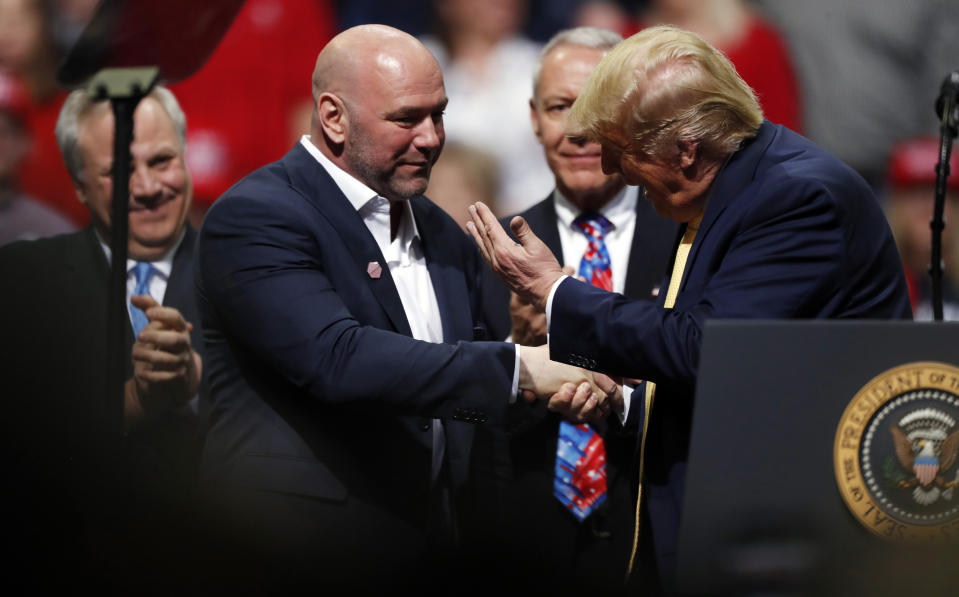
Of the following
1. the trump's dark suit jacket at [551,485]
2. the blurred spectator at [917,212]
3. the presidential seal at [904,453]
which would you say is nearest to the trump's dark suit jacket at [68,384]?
the trump's dark suit jacket at [551,485]

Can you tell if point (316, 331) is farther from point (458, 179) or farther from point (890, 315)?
point (458, 179)

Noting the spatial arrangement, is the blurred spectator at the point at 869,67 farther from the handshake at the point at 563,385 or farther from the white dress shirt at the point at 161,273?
the white dress shirt at the point at 161,273

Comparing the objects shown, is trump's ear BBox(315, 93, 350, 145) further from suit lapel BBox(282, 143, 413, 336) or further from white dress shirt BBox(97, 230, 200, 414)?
white dress shirt BBox(97, 230, 200, 414)

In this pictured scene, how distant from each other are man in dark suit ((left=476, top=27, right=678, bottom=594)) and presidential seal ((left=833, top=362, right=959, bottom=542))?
1.04 metres

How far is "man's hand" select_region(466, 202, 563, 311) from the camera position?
2051 mm

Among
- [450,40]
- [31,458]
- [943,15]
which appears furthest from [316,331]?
[943,15]

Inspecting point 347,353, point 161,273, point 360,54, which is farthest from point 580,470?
point 161,273

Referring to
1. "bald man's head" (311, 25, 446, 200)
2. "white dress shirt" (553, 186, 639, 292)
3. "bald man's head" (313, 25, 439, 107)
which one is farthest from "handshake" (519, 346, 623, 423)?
"bald man's head" (313, 25, 439, 107)

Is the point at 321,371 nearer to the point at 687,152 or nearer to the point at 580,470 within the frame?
the point at 687,152

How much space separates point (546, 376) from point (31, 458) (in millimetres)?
1740

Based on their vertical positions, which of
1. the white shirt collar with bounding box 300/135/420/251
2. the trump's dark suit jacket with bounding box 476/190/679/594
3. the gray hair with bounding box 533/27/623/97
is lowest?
the trump's dark suit jacket with bounding box 476/190/679/594

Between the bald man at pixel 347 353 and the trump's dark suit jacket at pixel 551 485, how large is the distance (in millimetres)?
406

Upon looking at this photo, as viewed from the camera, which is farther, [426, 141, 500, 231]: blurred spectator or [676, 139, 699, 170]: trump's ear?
[426, 141, 500, 231]: blurred spectator

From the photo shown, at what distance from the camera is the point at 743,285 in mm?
1831
